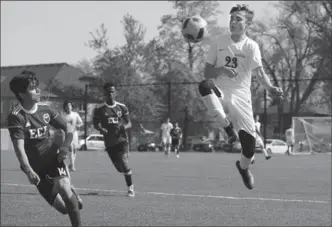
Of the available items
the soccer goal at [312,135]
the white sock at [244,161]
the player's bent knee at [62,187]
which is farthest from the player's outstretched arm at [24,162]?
the soccer goal at [312,135]

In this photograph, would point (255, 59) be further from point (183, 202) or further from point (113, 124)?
point (183, 202)

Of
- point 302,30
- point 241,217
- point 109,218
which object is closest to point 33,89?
point 302,30

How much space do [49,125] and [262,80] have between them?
12.0 ft

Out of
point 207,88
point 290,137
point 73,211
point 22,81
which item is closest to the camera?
point 207,88

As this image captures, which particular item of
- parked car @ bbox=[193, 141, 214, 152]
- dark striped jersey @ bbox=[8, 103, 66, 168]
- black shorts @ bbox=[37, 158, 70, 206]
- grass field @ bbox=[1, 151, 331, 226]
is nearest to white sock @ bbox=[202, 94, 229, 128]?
dark striped jersey @ bbox=[8, 103, 66, 168]

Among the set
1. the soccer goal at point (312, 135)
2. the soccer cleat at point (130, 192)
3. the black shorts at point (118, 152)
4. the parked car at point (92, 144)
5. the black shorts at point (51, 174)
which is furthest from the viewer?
the parked car at point (92, 144)

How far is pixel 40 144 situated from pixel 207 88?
151 inches

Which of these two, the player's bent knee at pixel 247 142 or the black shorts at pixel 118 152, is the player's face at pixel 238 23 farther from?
the black shorts at pixel 118 152

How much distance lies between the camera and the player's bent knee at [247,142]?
359 centimetres

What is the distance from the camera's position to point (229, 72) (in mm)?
3457

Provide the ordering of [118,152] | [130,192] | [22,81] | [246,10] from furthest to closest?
[130,192] < [118,152] < [22,81] < [246,10]

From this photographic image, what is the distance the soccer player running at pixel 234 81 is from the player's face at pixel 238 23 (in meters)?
0.08

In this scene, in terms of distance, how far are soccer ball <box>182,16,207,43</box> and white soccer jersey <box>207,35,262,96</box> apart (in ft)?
0.54

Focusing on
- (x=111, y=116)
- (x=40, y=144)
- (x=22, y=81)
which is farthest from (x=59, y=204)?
(x=111, y=116)
